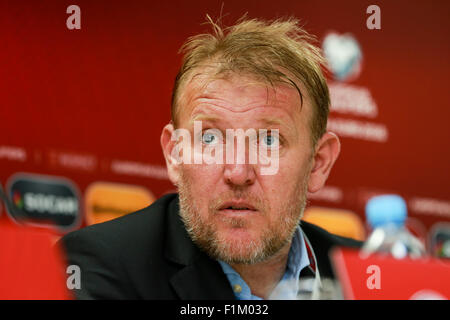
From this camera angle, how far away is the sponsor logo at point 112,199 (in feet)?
7.82

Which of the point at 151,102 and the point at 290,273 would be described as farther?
the point at 151,102

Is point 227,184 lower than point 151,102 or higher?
lower

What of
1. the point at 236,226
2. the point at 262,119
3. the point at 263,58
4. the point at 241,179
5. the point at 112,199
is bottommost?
the point at 112,199

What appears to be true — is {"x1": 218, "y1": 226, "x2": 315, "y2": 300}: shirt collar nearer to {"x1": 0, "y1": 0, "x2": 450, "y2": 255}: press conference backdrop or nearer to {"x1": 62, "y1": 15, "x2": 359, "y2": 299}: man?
{"x1": 62, "y1": 15, "x2": 359, "y2": 299}: man

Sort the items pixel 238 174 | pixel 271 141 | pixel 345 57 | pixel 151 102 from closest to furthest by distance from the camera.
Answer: pixel 238 174, pixel 271 141, pixel 151 102, pixel 345 57

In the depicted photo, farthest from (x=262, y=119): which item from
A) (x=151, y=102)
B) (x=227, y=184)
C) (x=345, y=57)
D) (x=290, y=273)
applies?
(x=345, y=57)

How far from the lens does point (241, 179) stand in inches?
51.0

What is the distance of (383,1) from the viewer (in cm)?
293

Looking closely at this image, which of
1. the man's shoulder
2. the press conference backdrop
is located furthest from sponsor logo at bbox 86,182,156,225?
the man's shoulder

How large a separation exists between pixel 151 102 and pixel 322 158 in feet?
2.78

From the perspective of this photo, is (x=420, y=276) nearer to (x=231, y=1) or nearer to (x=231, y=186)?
(x=231, y=186)

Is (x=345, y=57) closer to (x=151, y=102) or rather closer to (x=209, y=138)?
(x=151, y=102)

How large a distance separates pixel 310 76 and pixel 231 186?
1.04ft
